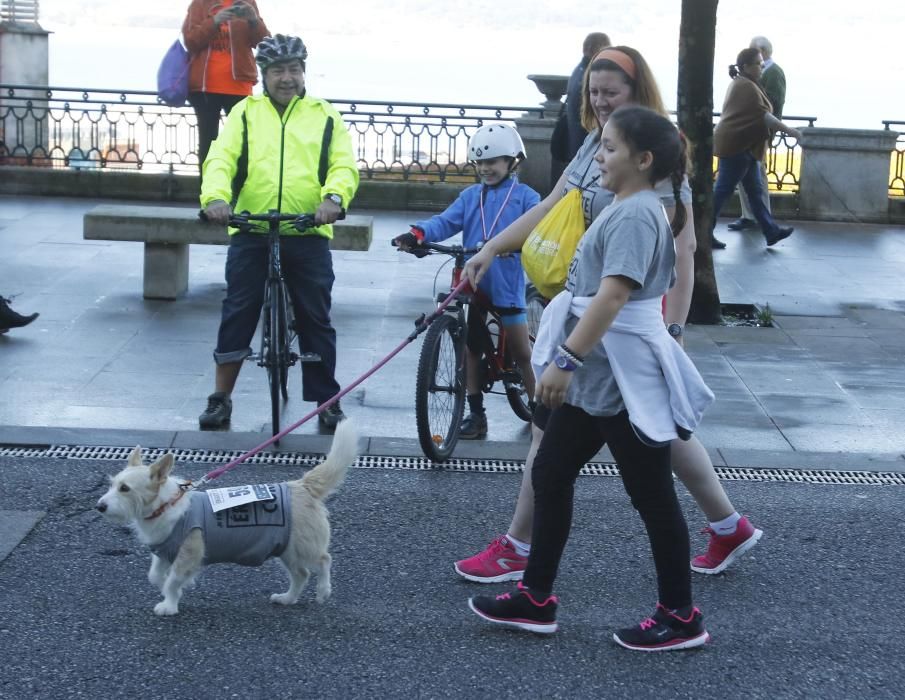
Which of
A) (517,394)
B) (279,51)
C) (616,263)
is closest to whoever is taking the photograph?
(616,263)

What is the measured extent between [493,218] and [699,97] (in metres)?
4.00

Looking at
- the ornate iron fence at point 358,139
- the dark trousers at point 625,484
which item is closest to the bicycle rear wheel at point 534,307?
the dark trousers at point 625,484

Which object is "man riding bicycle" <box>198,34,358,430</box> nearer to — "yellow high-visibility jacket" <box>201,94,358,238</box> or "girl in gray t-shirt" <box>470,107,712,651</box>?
"yellow high-visibility jacket" <box>201,94,358,238</box>

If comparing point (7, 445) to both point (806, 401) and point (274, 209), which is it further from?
point (806, 401)

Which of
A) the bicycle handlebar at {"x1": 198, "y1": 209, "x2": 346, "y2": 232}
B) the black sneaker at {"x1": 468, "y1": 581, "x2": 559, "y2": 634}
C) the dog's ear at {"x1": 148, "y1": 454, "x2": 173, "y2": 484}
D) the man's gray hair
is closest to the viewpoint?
the dog's ear at {"x1": 148, "y1": 454, "x2": 173, "y2": 484}

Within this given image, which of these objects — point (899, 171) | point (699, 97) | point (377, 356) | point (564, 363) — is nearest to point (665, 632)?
point (564, 363)

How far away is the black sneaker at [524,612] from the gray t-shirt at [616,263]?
2.21 ft

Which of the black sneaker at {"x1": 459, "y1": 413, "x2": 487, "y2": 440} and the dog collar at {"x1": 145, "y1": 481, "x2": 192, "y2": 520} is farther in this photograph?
the black sneaker at {"x1": 459, "y1": 413, "x2": 487, "y2": 440}

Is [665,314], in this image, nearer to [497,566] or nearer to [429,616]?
[497,566]

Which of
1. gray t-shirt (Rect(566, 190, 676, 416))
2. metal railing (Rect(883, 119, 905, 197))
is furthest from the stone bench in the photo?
metal railing (Rect(883, 119, 905, 197))

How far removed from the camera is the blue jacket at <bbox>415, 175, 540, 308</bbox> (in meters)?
6.79

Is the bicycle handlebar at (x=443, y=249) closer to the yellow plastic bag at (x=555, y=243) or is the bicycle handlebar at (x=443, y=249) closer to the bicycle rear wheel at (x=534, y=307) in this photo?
the bicycle rear wheel at (x=534, y=307)

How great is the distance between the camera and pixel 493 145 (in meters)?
6.66

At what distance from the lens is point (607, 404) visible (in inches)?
166
